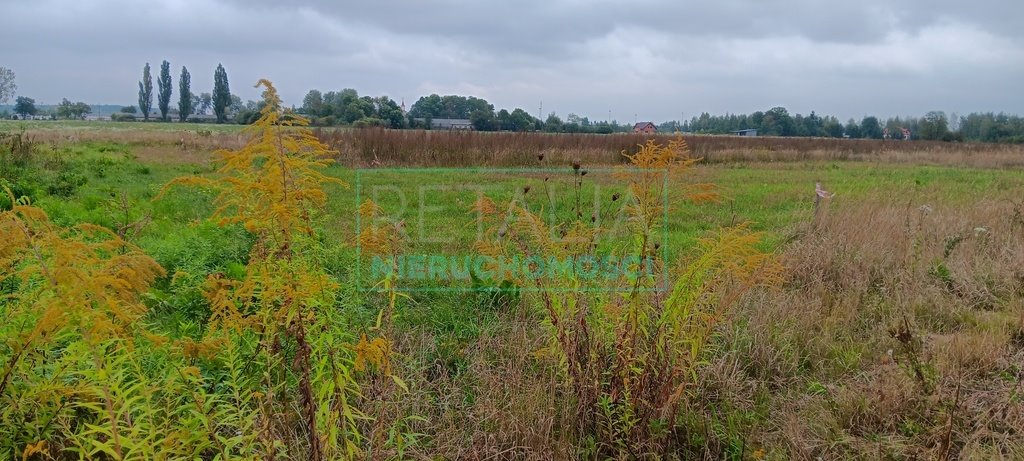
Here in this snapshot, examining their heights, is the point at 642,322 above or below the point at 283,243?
below

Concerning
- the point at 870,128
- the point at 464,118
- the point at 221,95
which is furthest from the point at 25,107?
the point at 870,128

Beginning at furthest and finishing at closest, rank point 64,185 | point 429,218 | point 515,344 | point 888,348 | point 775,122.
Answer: point 775,122 → point 64,185 → point 429,218 → point 888,348 → point 515,344

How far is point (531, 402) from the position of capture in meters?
2.67

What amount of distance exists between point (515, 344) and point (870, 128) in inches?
2245

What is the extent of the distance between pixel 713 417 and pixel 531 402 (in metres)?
0.94

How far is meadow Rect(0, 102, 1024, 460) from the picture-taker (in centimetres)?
185

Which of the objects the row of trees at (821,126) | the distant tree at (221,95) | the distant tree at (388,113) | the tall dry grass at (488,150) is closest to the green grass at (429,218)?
the tall dry grass at (488,150)

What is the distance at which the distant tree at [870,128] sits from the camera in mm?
48862

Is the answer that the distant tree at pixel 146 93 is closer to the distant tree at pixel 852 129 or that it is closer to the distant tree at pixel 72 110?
the distant tree at pixel 72 110

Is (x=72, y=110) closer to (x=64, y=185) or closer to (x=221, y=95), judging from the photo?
(x=221, y=95)

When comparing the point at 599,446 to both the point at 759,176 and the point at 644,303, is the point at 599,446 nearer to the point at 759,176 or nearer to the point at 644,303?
the point at 644,303

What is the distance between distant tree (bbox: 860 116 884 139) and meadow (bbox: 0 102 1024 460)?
167ft

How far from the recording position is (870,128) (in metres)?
50.2

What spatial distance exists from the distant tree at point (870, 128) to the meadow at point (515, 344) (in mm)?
51005
